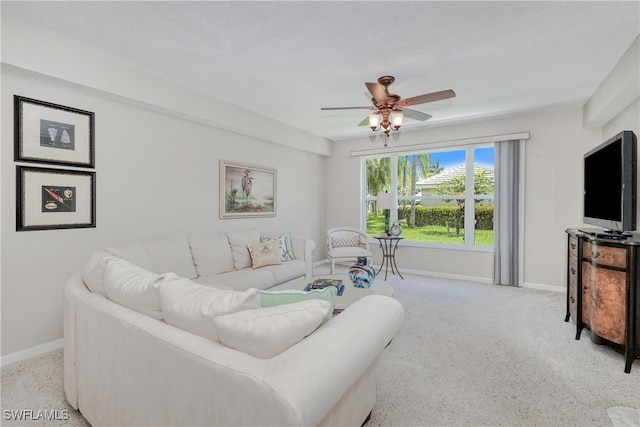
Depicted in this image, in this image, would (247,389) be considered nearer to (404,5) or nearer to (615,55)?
(404,5)

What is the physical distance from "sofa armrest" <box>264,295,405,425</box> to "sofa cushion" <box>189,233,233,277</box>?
7.84 feet

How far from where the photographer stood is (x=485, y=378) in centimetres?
216

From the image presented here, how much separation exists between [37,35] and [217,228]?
2487mm

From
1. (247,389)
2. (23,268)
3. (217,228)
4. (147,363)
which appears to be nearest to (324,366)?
(247,389)

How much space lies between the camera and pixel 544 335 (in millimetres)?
2852

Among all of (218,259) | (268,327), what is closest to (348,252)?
(218,259)

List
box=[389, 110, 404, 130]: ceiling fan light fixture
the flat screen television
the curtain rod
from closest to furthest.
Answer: the flat screen television → box=[389, 110, 404, 130]: ceiling fan light fixture → the curtain rod

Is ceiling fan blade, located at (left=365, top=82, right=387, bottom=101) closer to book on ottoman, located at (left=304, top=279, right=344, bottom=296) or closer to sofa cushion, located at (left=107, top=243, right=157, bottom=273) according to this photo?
book on ottoman, located at (left=304, top=279, right=344, bottom=296)

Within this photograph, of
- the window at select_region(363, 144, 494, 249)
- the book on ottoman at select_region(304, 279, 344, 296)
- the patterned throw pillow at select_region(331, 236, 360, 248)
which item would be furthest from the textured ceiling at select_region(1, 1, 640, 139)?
the patterned throw pillow at select_region(331, 236, 360, 248)

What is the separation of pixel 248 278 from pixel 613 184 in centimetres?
346

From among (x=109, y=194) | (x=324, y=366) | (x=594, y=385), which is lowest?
(x=594, y=385)

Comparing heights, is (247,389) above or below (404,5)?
below

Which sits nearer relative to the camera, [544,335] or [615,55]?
[615,55]

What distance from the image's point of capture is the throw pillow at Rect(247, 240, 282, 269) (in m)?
3.75
